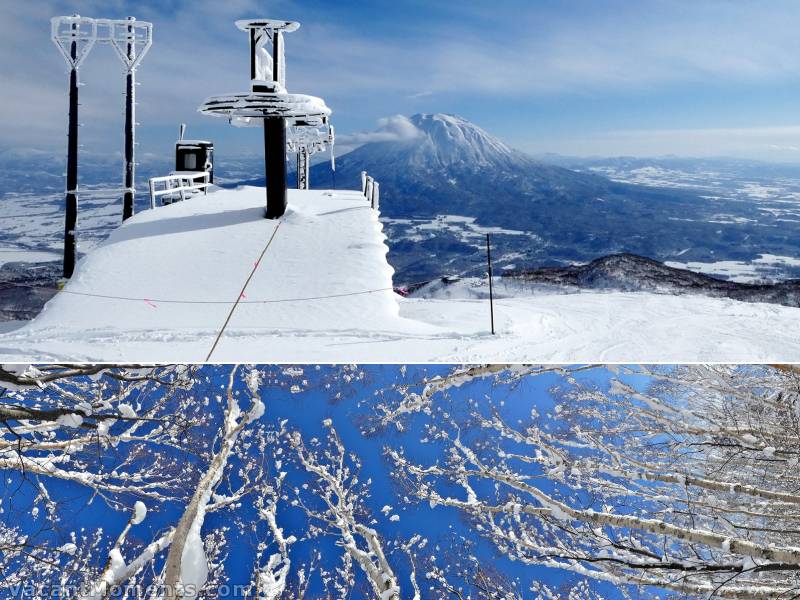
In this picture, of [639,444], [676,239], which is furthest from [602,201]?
[639,444]

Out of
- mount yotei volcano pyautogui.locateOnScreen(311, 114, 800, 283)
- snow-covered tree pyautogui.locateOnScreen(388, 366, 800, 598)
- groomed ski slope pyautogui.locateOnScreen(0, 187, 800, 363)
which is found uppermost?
mount yotei volcano pyautogui.locateOnScreen(311, 114, 800, 283)

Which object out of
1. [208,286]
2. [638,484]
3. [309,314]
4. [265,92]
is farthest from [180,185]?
[638,484]

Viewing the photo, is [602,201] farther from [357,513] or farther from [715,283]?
[357,513]

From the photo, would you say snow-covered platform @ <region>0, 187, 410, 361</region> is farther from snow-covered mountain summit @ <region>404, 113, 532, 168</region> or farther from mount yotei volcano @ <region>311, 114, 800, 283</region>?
mount yotei volcano @ <region>311, 114, 800, 283</region>

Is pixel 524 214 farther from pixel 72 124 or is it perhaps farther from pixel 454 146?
pixel 72 124

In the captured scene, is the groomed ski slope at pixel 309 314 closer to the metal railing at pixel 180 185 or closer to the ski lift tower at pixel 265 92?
the metal railing at pixel 180 185

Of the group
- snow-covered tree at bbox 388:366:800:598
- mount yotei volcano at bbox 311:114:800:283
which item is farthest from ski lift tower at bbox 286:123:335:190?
snow-covered tree at bbox 388:366:800:598
